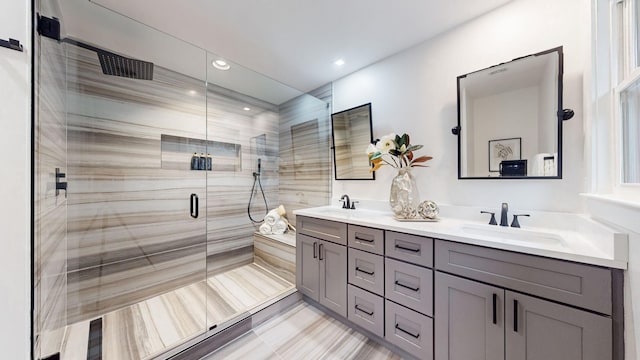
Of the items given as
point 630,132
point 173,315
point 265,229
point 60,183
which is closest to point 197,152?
point 60,183

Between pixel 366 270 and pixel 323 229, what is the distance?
0.49 metres

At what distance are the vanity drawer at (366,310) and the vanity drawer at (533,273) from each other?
541 mm

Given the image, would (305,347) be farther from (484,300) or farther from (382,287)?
(484,300)

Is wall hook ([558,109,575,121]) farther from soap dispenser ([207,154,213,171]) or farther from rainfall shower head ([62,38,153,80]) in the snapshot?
rainfall shower head ([62,38,153,80])

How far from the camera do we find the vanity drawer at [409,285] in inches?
48.1

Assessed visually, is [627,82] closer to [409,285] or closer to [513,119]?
[513,119]

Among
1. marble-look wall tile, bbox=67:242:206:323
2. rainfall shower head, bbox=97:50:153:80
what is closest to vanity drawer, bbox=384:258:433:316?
marble-look wall tile, bbox=67:242:206:323

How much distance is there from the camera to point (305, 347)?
1.49 m

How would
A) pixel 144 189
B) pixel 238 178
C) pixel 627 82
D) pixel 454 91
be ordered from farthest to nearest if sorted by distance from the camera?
pixel 238 178 → pixel 144 189 → pixel 454 91 → pixel 627 82

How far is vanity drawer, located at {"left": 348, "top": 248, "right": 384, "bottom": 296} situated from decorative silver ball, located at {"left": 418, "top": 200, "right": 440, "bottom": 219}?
47 cm

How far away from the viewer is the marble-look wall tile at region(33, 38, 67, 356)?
0.84 meters

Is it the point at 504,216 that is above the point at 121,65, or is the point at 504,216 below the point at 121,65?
below

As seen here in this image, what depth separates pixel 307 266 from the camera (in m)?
1.95
